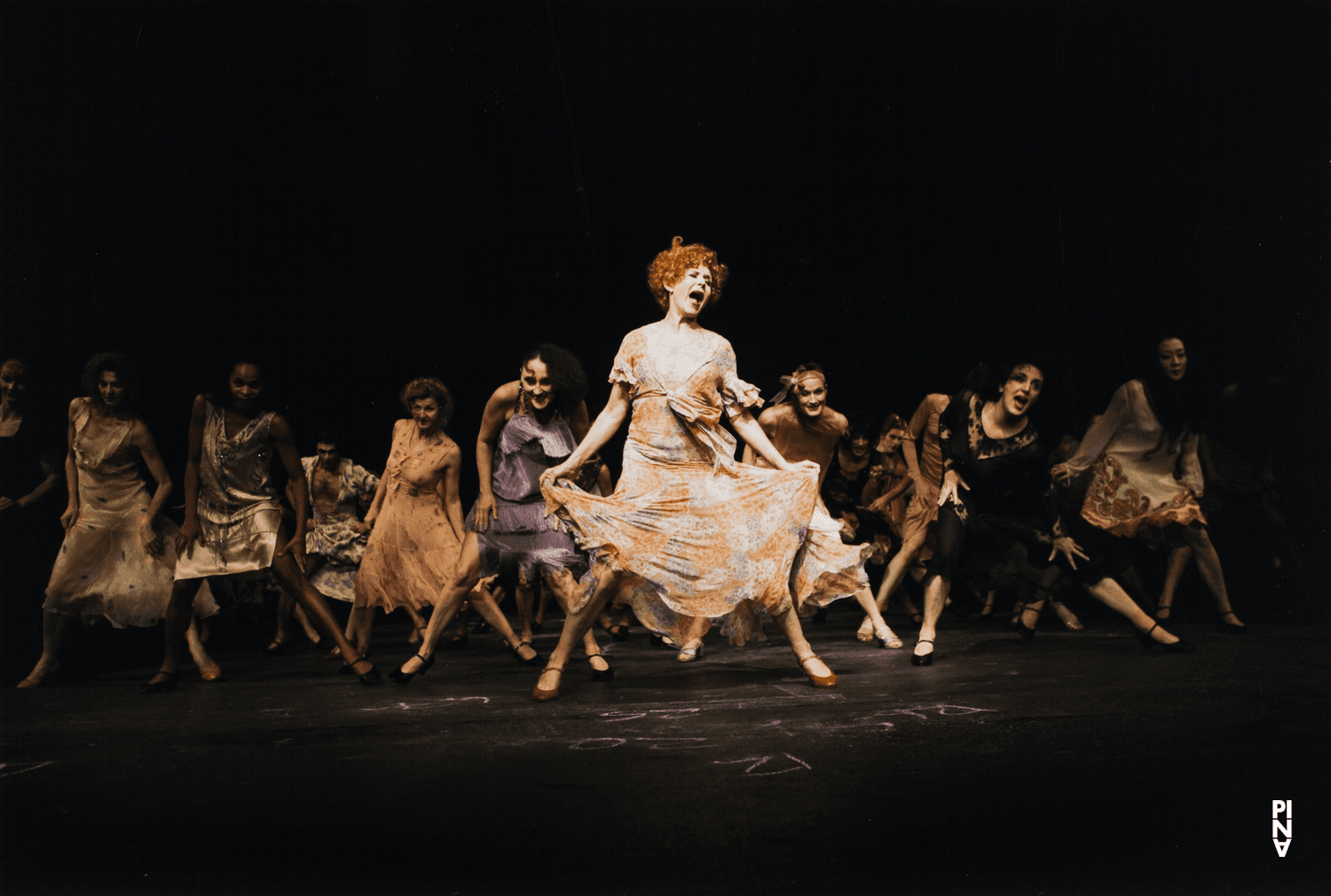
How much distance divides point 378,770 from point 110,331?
492 centimetres

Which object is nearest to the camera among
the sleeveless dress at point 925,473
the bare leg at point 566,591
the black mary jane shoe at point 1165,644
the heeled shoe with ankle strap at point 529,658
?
the black mary jane shoe at point 1165,644

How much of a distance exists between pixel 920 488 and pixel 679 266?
3.09 m

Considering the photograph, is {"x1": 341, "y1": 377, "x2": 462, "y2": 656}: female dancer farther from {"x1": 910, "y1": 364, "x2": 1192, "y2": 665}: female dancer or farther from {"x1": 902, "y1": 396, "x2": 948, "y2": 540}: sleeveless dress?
{"x1": 902, "y1": 396, "x2": 948, "y2": 540}: sleeveless dress

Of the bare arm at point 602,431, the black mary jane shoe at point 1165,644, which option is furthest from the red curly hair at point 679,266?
the black mary jane shoe at point 1165,644

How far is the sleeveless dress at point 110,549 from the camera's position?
17.5ft

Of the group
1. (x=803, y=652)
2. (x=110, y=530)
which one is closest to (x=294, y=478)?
(x=110, y=530)

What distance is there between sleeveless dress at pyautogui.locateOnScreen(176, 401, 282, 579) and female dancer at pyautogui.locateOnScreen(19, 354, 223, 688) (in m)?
0.36

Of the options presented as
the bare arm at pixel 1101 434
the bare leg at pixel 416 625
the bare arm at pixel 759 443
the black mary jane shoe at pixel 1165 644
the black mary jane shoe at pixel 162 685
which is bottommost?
the black mary jane shoe at pixel 1165 644

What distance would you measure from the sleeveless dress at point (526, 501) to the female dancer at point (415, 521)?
60 centimetres

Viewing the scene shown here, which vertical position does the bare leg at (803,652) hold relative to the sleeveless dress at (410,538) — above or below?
below

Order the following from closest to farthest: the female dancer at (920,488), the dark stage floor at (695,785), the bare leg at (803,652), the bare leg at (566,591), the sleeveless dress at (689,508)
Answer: the dark stage floor at (695,785) → the sleeveless dress at (689,508) → the bare leg at (803,652) → the bare leg at (566,591) → the female dancer at (920,488)

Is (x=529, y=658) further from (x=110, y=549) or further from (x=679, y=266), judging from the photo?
(x=679, y=266)

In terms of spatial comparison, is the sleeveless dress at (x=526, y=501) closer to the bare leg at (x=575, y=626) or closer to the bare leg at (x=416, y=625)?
the bare leg at (x=575, y=626)

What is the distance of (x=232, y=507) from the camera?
5.14 meters
